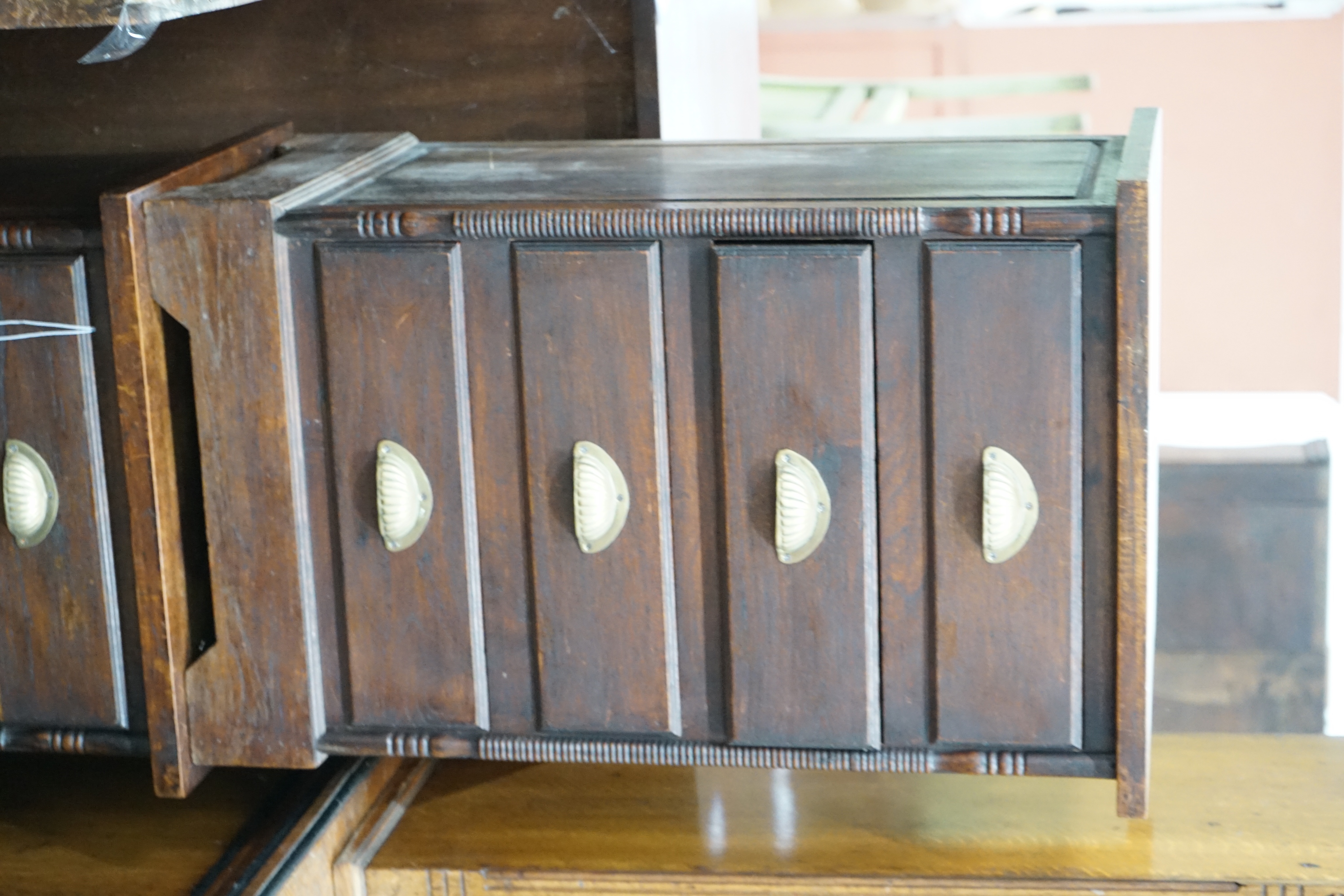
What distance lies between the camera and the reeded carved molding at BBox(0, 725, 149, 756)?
116 cm

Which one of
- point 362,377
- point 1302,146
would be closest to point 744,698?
point 362,377

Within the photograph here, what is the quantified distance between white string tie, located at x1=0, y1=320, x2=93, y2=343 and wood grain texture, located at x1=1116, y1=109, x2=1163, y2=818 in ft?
2.40

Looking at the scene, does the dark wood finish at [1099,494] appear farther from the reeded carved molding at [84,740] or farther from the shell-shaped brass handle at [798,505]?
the reeded carved molding at [84,740]

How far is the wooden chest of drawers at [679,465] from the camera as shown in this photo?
0.96m

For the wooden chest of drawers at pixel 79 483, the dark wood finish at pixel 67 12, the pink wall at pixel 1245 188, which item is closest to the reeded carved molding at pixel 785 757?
the wooden chest of drawers at pixel 79 483

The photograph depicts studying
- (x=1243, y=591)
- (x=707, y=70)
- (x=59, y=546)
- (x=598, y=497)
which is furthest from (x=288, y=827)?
(x=1243, y=591)

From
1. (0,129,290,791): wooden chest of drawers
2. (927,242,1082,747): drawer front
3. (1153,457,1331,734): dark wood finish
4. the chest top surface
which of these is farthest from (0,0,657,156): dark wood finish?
(1153,457,1331,734): dark wood finish

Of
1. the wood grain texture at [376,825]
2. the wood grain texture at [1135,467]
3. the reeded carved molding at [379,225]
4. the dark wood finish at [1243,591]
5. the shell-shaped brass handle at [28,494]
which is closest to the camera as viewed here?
the wood grain texture at [1135,467]

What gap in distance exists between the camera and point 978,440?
0.97m

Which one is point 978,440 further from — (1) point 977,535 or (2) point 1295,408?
(2) point 1295,408

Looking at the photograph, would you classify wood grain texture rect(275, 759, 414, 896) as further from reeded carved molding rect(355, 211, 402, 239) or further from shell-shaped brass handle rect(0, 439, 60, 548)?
reeded carved molding rect(355, 211, 402, 239)

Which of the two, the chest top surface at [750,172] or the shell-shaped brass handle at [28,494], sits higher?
the chest top surface at [750,172]

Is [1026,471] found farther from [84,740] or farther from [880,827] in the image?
[84,740]

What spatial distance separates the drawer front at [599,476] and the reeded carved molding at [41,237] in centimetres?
33
